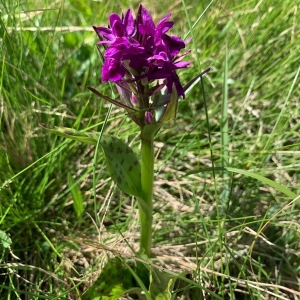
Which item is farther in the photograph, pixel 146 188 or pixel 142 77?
pixel 146 188

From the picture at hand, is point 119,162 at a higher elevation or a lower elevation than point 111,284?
higher

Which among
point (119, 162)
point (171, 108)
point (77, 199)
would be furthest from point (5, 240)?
point (171, 108)

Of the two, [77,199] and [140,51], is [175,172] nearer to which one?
[77,199]

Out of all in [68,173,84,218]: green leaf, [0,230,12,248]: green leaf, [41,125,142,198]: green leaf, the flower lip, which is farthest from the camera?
[68,173,84,218]: green leaf

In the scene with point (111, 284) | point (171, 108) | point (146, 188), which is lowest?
point (111, 284)

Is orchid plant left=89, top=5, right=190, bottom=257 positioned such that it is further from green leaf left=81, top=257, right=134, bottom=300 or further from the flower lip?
green leaf left=81, top=257, right=134, bottom=300

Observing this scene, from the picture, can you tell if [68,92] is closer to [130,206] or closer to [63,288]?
[130,206]

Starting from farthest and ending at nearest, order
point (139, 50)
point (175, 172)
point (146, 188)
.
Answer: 1. point (175, 172)
2. point (146, 188)
3. point (139, 50)

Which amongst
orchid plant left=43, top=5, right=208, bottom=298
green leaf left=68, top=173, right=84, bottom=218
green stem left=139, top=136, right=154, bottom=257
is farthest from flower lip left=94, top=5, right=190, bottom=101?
green leaf left=68, top=173, right=84, bottom=218
